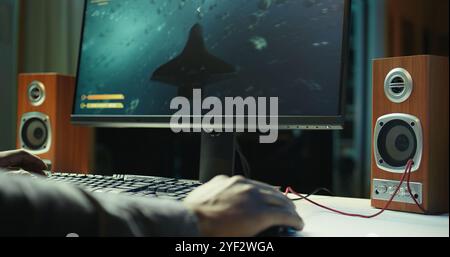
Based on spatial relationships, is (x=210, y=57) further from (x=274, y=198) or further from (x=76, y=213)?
(x=76, y=213)

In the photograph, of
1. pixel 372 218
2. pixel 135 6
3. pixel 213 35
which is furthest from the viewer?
pixel 135 6

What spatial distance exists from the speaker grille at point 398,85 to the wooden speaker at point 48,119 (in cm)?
80

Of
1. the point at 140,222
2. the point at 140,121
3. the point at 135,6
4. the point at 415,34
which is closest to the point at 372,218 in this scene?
the point at 140,222

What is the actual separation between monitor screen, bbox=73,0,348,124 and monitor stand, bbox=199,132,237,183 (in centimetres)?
8

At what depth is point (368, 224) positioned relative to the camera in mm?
612

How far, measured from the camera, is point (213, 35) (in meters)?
0.88

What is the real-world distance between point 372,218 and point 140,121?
1.63 feet

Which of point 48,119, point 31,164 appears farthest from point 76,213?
point 48,119

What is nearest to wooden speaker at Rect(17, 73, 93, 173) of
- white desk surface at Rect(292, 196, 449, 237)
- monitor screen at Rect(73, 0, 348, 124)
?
monitor screen at Rect(73, 0, 348, 124)

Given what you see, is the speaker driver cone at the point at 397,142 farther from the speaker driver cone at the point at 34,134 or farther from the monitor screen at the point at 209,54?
the speaker driver cone at the point at 34,134

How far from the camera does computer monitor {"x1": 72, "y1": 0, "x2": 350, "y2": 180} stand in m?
0.77

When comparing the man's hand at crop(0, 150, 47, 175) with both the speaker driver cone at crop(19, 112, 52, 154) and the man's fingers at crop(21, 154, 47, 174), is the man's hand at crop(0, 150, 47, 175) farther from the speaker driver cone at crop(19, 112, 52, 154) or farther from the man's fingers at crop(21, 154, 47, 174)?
the speaker driver cone at crop(19, 112, 52, 154)
